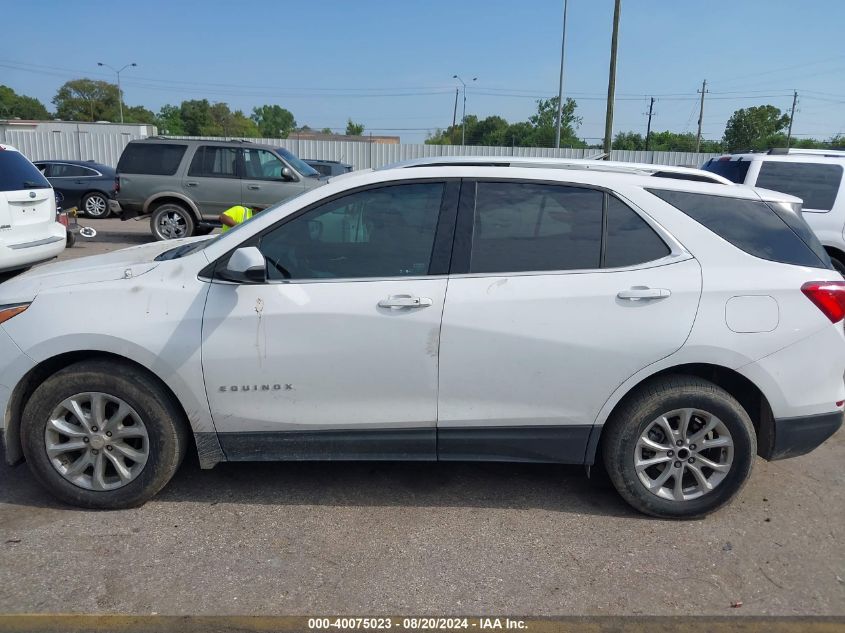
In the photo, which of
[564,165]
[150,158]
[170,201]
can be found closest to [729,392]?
[564,165]

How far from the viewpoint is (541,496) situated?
3834mm

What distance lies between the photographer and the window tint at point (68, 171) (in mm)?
16938

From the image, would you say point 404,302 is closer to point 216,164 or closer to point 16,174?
point 16,174

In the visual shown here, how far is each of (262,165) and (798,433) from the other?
1108 centimetres

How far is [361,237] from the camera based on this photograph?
353 cm

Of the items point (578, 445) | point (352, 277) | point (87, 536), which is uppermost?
point (352, 277)

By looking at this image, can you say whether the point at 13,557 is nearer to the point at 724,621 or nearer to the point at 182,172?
the point at 724,621

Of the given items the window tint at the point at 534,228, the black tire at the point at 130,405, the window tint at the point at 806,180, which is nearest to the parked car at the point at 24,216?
the black tire at the point at 130,405

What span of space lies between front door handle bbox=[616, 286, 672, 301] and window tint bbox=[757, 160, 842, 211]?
192 inches

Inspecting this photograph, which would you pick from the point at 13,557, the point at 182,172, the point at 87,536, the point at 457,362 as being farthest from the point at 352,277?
the point at 182,172

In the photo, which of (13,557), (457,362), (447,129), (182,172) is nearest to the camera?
(13,557)

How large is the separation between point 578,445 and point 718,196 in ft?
4.88

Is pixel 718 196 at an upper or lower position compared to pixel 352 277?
upper

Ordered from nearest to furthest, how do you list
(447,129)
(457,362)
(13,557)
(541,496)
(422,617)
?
(422,617)
(13,557)
(457,362)
(541,496)
(447,129)
